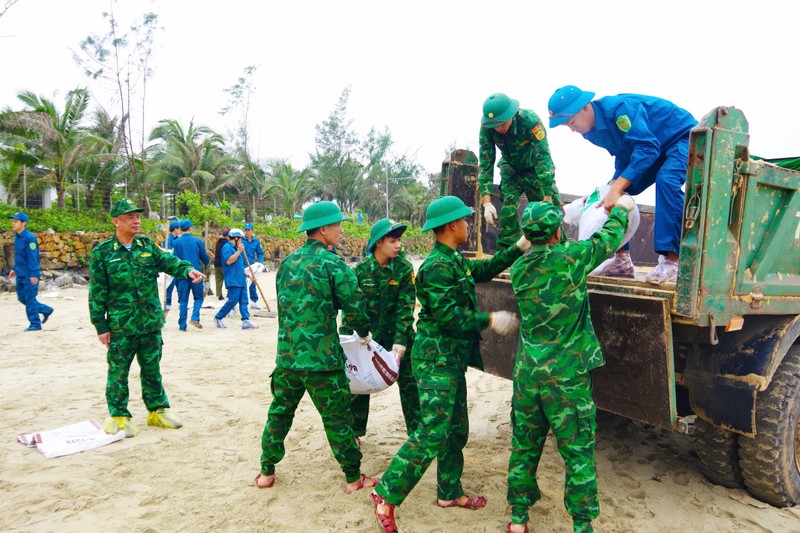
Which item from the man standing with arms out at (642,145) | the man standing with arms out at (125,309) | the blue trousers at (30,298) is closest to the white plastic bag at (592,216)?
the man standing with arms out at (642,145)

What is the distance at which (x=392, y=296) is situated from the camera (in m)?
3.69

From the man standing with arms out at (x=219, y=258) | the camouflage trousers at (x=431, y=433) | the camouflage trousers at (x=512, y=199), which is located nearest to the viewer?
the camouflage trousers at (x=431, y=433)

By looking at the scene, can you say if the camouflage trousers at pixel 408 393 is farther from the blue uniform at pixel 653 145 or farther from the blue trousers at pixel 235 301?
the blue trousers at pixel 235 301

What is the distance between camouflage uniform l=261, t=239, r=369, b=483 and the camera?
3.13 metres

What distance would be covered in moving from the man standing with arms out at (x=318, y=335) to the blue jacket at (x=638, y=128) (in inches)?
70.1

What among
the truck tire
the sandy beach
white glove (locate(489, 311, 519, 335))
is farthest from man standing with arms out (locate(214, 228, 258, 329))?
the truck tire

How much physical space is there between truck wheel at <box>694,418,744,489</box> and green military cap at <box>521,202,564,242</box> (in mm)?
1501

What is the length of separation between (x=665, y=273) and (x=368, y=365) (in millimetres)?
1815

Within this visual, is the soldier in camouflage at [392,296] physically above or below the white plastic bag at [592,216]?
below

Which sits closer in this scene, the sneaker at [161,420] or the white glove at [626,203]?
the white glove at [626,203]

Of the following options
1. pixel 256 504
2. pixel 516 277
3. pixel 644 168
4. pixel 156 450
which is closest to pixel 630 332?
pixel 516 277

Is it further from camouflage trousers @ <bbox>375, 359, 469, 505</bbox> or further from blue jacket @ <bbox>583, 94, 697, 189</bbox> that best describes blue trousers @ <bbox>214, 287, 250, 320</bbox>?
blue jacket @ <bbox>583, 94, 697, 189</bbox>

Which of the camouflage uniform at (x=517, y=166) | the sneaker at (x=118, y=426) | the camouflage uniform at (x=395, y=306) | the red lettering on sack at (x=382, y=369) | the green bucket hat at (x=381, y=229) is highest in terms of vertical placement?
the camouflage uniform at (x=517, y=166)

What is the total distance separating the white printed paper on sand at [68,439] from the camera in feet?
12.6
